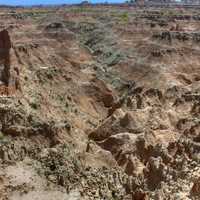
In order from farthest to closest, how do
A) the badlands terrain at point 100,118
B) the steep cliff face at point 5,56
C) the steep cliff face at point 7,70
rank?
the steep cliff face at point 5,56 < the steep cliff face at point 7,70 < the badlands terrain at point 100,118

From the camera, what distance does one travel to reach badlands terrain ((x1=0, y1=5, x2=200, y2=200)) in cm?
2155

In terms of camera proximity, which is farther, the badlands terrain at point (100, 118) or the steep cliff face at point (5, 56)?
the steep cliff face at point (5, 56)

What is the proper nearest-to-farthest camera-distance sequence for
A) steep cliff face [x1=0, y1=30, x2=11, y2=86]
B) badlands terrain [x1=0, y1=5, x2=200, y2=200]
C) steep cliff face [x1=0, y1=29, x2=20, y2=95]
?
badlands terrain [x1=0, y1=5, x2=200, y2=200], steep cliff face [x1=0, y1=29, x2=20, y2=95], steep cliff face [x1=0, y1=30, x2=11, y2=86]

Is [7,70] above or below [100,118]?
above

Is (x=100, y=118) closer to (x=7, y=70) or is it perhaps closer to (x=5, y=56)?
(x=5, y=56)

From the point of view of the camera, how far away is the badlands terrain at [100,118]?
2155cm

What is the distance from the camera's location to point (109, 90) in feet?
130

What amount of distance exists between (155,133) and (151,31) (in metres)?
32.5

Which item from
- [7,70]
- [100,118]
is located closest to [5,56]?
[7,70]

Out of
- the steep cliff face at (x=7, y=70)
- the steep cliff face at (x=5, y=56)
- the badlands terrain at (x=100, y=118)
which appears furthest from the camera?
the steep cliff face at (x=5, y=56)

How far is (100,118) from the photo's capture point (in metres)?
36.0

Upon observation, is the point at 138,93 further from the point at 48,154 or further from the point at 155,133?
the point at 48,154

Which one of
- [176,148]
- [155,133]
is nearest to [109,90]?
[155,133]

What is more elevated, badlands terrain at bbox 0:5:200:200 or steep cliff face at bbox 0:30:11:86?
steep cliff face at bbox 0:30:11:86
